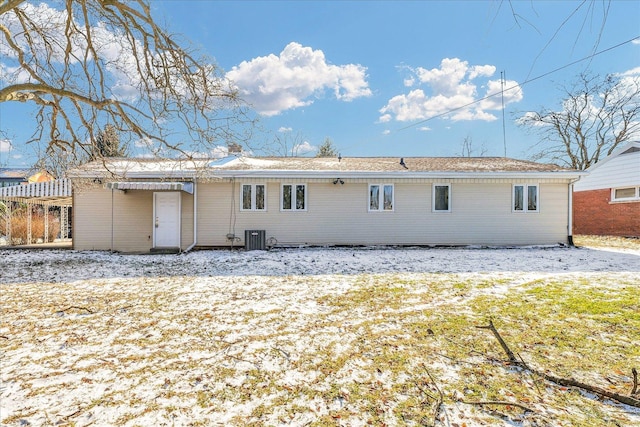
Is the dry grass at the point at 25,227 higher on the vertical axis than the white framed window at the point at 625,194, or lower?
lower

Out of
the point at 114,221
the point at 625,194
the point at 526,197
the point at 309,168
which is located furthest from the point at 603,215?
the point at 114,221

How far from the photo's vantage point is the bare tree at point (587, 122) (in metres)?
23.2

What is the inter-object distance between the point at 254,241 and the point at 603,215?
18211 mm

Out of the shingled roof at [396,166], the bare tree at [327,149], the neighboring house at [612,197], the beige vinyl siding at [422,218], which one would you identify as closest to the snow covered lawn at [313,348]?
the beige vinyl siding at [422,218]

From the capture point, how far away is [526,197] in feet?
40.2

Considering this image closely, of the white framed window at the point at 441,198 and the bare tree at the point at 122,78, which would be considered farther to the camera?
the white framed window at the point at 441,198

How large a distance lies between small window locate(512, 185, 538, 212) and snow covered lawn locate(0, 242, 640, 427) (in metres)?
5.11

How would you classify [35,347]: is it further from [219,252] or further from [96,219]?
[96,219]

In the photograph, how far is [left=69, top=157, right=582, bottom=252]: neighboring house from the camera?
11805 millimetres

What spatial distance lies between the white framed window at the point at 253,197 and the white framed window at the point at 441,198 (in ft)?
21.9

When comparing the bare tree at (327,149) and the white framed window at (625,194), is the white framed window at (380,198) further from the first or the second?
the bare tree at (327,149)

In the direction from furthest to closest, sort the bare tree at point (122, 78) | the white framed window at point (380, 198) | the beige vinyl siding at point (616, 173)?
the beige vinyl siding at point (616, 173) < the white framed window at point (380, 198) < the bare tree at point (122, 78)

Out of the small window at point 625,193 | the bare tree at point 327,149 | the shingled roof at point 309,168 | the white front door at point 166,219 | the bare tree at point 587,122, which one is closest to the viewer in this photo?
the shingled roof at point 309,168

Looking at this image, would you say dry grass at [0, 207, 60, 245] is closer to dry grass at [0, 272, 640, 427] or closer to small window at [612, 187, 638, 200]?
dry grass at [0, 272, 640, 427]
